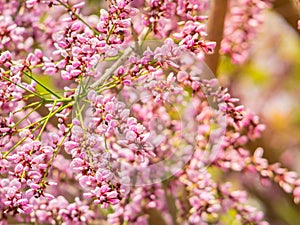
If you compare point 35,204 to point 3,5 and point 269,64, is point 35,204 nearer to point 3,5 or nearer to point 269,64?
point 3,5

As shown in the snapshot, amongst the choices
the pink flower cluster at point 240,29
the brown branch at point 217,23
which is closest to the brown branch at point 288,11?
the pink flower cluster at point 240,29

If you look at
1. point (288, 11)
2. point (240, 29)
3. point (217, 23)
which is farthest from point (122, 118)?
point (288, 11)

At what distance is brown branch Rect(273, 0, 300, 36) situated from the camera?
1.87m

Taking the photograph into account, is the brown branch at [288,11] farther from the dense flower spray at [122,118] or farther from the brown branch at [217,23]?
the brown branch at [217,23]

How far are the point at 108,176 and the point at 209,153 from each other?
0.50 m

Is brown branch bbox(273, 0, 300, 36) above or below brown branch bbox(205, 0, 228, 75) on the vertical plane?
below

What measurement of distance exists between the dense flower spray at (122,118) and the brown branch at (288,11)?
0.14 m

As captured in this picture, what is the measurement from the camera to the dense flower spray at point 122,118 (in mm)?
1065

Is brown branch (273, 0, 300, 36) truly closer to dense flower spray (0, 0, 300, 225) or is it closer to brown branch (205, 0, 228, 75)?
dense flower spray (0, 0, 300, 225)

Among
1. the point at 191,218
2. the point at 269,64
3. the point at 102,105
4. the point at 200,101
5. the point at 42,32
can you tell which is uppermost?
the point at 102,105

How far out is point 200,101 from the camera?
1.54 m

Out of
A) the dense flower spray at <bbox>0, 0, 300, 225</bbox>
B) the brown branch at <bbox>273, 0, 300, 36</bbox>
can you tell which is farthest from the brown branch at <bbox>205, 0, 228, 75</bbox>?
the brown branch at <bbox>273, 0, 300, 36</bbox>

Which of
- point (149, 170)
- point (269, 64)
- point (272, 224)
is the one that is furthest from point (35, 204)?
point (269, 64)

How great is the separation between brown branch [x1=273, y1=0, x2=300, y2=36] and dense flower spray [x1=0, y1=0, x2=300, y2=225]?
14 centimetres
